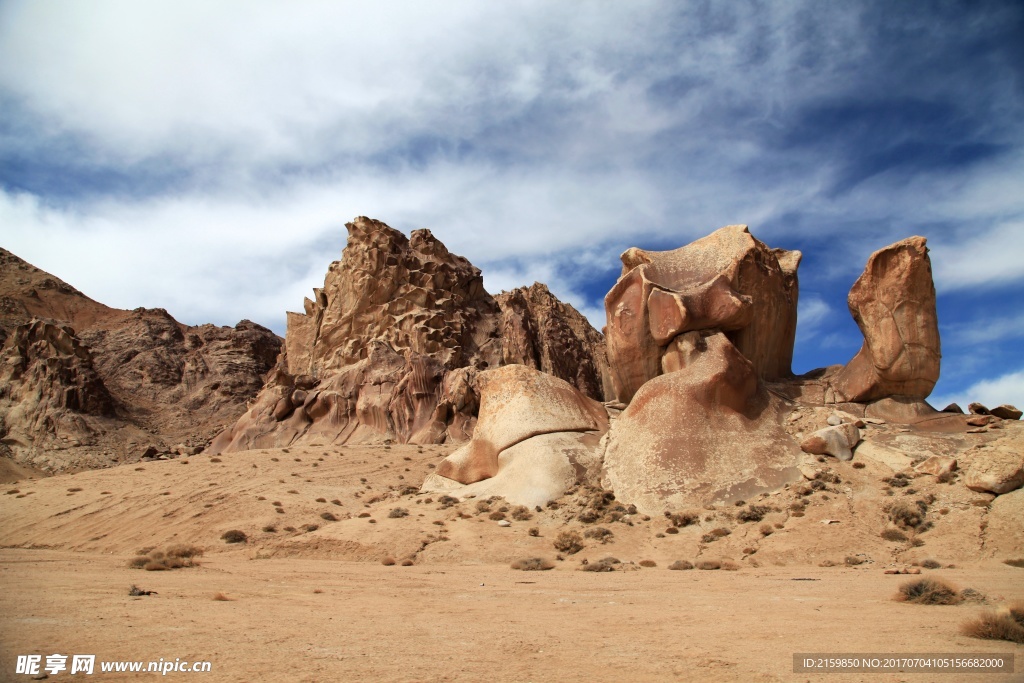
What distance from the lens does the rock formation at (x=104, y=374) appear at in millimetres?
45906

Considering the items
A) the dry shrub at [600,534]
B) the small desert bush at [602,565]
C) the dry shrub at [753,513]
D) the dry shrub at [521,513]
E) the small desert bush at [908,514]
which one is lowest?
the small desert bush at [602,565]

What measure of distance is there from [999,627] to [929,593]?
226cm

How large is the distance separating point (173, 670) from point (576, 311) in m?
54.6

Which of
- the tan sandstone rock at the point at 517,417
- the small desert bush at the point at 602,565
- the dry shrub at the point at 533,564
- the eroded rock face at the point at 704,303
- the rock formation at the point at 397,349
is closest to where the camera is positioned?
the small desert bush at the point at 602,565

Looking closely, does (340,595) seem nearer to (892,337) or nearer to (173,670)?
(173,670)

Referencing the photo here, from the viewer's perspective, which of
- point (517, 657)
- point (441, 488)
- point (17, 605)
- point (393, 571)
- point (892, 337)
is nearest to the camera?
point (517, 657)

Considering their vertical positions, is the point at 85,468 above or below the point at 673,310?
below

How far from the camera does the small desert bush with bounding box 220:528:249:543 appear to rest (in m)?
17.8

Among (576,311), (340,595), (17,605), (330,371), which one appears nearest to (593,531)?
(340,595)

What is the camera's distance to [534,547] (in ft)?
52.4

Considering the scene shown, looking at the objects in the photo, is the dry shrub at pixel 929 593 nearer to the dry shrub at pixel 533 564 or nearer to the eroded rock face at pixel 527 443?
the dry shrub at pixel 533 564

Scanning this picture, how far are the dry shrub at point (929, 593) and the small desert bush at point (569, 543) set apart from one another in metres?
7.44

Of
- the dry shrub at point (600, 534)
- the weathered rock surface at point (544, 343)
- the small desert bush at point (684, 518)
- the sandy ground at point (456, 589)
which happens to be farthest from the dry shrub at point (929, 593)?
the weathered rock surface at point (544, 343)

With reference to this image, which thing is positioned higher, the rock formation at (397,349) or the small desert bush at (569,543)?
the rock formation at (397,349)
